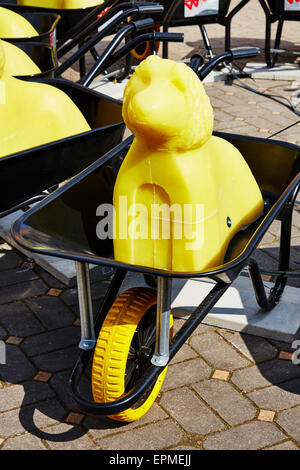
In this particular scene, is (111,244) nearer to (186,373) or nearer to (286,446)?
(186,373)

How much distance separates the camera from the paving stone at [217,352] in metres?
3.31

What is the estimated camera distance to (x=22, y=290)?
12.8ft

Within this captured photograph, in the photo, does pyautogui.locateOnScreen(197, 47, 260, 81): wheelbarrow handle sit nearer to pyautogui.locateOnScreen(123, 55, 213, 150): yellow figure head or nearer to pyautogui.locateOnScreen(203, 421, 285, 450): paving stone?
pyautogui.locateOnScreen(123, 55, 213, 150): yellow figure head

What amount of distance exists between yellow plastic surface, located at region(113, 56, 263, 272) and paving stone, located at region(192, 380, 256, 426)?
688mm

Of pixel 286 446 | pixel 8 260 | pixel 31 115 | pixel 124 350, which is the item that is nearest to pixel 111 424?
pixel 124 350

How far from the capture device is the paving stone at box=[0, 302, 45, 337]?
355cm

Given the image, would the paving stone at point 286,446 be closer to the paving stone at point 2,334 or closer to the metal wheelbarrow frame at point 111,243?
the metal wheelbarrow frame at point 111,243

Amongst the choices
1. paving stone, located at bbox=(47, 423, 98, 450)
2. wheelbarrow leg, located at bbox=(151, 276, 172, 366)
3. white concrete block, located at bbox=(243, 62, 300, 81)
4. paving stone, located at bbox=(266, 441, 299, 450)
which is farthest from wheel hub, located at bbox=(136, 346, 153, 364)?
white concrete block, located at bbox=(243, 62, 300, 81)

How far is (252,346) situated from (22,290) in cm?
143

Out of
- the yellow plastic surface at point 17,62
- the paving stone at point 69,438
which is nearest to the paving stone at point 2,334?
the paving stone at point 69,438

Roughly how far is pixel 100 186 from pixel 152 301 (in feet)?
2.09

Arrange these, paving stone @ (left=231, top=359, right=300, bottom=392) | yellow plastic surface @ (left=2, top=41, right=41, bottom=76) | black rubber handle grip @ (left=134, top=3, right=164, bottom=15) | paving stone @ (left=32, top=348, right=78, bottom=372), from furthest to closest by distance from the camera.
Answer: black rubber handle grip @ (left=134, top=3, right=164, bottom=15)
yellow plastic surface @ (left=2, top=41, right=41, bottom=76)
paving stone @ (left=32, top=348, right=78, bottom=372)
paving stone @ (left=231, top=359, right=300, bottom=392)

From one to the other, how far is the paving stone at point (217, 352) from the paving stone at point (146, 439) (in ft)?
1.72

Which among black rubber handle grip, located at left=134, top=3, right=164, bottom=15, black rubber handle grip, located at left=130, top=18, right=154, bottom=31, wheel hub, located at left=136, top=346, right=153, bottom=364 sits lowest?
wheel hub, located at left=136, top=346, right=153, bottom=364
